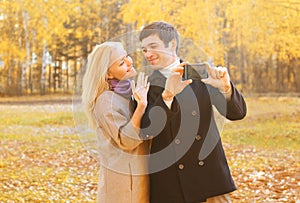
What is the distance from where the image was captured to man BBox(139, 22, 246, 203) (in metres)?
1.41

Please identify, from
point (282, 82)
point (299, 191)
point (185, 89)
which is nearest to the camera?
point (185, 89)

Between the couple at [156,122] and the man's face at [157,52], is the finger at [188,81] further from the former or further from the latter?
the man's face at [157,52]

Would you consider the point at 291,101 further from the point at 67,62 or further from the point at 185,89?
the point at 185,89

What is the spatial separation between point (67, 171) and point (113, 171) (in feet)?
10.5

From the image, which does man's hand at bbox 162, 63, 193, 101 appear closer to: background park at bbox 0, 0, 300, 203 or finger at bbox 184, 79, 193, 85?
finger at bbox 184, 79, 193, 85

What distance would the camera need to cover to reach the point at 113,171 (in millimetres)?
1482

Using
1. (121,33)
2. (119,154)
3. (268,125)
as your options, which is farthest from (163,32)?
(268,125)

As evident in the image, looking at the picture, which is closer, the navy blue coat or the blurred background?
the navy blue coat

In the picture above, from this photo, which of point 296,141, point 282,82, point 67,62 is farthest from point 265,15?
point 67,62

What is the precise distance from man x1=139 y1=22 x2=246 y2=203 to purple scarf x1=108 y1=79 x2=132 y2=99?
0.22ft

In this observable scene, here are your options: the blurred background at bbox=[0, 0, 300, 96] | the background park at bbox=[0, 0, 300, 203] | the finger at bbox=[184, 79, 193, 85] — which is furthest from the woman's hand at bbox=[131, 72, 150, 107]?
the blurred background at bbox=[0, 0, 300, 96]

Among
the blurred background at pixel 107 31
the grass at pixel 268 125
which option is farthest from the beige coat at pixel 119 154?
the grass at pixel 268 125

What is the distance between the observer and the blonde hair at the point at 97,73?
144cm

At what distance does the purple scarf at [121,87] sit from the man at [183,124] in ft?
0.22
